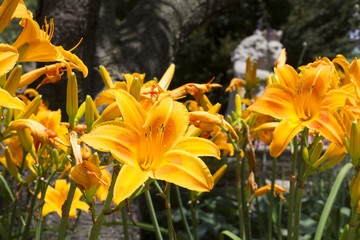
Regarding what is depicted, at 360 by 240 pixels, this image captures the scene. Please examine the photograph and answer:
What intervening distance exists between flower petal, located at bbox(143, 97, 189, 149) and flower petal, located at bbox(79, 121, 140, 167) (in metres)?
0.04

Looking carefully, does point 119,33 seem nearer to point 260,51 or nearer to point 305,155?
point 305,155

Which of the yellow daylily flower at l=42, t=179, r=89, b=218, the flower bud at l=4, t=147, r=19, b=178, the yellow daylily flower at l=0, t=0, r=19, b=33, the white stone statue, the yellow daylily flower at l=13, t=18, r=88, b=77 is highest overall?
the white stone statue

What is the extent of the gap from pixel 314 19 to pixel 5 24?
35.0 feet

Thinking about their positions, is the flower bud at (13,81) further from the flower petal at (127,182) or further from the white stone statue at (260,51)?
the white stone statue at (260,51)

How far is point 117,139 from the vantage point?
67cm

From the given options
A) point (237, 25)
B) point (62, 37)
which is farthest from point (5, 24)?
point (237, 25)

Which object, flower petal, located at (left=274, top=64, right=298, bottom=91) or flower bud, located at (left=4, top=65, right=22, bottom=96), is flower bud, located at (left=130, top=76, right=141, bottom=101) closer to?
flower bud, located at (left=4, top=65, right=22, bottom=96)

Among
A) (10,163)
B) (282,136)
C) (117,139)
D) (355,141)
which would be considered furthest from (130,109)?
(10,163)

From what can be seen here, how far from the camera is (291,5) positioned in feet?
34.3

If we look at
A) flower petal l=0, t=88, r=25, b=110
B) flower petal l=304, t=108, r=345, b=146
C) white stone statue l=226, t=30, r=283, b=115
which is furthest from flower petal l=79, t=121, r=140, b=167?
white stone statue l=226, t=30, r=283, b=115

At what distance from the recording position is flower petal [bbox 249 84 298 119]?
2.97ft

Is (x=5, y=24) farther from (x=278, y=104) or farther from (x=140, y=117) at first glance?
(x=278, y=104)

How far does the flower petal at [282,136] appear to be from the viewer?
2.74 feet

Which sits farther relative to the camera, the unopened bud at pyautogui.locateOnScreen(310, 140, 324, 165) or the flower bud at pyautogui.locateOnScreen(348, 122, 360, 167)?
the unopened bud at pyautogui.locateOnScreen(310, 140, 324, 165)
